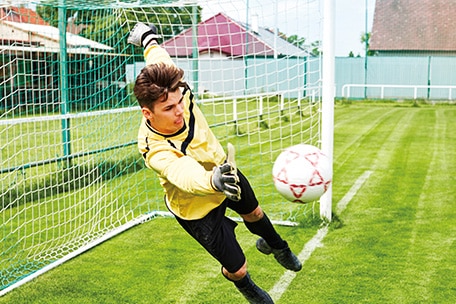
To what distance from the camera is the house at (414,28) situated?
38.0 meters

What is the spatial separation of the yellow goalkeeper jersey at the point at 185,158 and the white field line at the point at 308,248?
135 cm

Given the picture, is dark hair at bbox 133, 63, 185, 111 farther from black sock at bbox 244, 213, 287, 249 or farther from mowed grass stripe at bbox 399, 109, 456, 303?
mowed grass stripe at bbox 399, 109, 456, 303

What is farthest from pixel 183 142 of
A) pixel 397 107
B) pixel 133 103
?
pixel 397 107

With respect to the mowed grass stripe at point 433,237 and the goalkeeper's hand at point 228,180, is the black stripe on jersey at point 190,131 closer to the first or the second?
the goalkeeper's hand at point 228,180

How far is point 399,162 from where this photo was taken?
1105 centimetres

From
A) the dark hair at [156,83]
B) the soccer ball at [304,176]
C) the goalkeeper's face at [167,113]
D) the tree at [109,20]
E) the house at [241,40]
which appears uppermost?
the tree at [109,20]

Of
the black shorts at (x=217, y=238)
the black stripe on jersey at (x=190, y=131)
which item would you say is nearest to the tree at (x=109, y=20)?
the black stripe on jersey at (x=190, y=131)

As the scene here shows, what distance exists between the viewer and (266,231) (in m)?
4.50

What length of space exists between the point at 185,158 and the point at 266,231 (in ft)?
4.53

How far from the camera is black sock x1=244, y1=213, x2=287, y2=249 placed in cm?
445

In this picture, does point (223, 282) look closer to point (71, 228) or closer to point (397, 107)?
point (71, 228)

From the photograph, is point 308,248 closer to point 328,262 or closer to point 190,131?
point 328,262

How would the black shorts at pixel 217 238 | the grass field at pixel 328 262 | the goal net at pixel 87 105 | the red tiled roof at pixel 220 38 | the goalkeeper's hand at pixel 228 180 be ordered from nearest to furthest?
the goalkeeper's hand at pixel 228 180 → the black shorts at pixel 217 238 → the grass field at pixel 328 262 → the goal net at pixel 87 105 → the red tiled roof at pixel 220 38

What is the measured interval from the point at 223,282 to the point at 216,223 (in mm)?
1431
